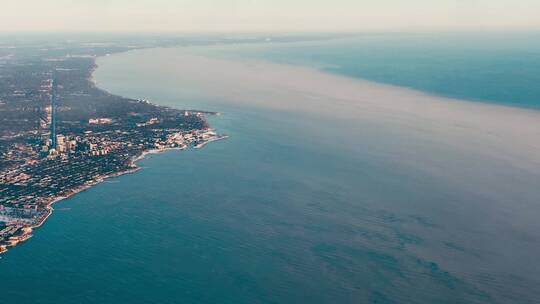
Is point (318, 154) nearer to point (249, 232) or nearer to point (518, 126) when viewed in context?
point (249, 232)

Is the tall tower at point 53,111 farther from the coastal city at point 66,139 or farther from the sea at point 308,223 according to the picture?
the sea at point 308,223

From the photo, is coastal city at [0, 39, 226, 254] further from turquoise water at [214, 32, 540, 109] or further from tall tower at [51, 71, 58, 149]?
turquoise water at [214, 32, 540, 109]

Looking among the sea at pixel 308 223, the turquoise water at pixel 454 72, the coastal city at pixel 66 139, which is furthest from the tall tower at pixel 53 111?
the turquoise water at pixel 454 72

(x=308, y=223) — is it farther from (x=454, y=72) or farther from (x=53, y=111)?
(x=454, y=72)

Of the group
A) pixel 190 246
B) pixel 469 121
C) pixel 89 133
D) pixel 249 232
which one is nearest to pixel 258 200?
pixel 249 232

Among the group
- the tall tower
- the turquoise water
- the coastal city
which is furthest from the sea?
the turquoise water
